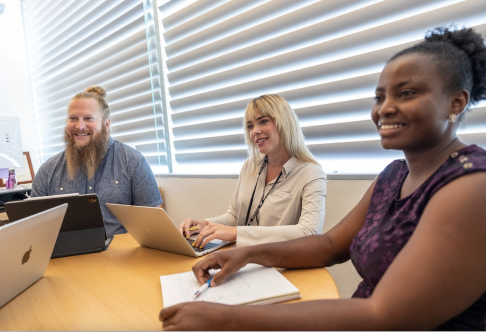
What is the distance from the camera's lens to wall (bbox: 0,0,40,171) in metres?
4.53

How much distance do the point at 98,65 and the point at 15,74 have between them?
6.11 feet

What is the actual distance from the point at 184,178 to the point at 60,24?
9.76ft

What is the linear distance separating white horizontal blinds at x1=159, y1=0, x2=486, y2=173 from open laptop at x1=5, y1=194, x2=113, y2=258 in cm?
127

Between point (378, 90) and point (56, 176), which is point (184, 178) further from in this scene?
point (378, 90)

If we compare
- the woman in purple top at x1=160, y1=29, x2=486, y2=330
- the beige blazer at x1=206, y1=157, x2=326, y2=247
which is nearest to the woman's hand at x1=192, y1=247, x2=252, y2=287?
the woman in purple top at x1=160, y1=29, x2=486, y2=330

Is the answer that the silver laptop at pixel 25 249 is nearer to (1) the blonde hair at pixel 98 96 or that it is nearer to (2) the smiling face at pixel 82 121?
(2) the smiling face at pixel 82 121

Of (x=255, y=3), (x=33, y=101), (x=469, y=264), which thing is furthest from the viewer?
(x=33, y=101)

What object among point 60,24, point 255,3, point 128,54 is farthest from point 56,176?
point 60,24

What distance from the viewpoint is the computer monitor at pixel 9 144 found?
372cm

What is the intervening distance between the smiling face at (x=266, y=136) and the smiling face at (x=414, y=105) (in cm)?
100

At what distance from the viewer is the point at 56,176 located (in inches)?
90.8

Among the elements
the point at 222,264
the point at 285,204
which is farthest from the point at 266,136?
the point at 222,264

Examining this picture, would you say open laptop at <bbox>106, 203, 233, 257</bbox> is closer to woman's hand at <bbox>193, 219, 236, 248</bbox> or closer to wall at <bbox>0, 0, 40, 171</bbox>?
woman's hand at <bbox>193, 219, 236, 248</bbox>

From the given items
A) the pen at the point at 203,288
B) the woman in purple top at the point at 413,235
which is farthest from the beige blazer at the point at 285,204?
the pen at the point at 203,288
